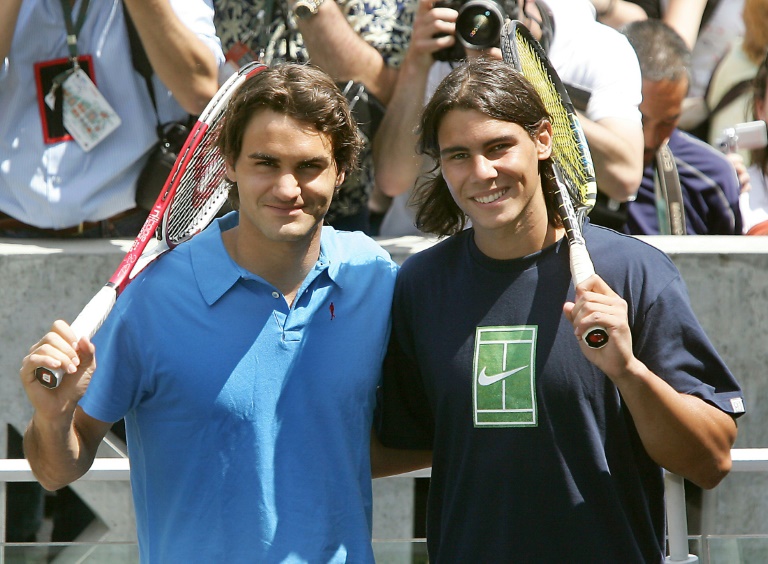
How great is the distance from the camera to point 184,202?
2.91 meters

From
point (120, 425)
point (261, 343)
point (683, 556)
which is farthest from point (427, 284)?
point (120, 425)

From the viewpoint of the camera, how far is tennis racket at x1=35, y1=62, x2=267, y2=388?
8.24 ft

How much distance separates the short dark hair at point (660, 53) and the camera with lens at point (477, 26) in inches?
33.5

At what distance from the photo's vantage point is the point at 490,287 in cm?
264

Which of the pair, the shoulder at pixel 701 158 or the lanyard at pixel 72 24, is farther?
the shoulder at pixel 701 158

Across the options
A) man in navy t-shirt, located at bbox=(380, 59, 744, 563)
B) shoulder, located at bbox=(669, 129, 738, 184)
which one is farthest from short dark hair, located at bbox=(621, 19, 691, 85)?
man in navy t-shirt, located at bbox=(380, 59, 744, 563)

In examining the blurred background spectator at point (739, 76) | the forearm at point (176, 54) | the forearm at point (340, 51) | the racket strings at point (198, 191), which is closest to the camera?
the racket strings at point (198, 191)

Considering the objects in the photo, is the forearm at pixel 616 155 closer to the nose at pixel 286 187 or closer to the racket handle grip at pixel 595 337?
the nose at pixel 286 187

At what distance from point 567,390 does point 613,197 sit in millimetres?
1711

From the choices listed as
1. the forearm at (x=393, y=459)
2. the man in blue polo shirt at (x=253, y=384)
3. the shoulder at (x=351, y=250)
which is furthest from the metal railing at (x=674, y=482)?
the shoulder at (x=351, y=250)

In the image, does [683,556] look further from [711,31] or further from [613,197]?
[711,31]

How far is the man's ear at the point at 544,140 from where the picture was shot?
273 cm

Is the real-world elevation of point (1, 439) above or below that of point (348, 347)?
below

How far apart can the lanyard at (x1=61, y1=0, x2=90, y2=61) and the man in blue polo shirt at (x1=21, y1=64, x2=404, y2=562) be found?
5.06 ft
